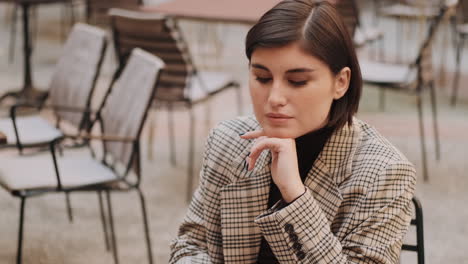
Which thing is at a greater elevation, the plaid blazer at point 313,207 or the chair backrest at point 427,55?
the plaid blazer at point 313,207

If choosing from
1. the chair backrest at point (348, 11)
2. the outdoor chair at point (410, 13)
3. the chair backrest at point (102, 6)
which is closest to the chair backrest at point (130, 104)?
the chair backrest at point (348, 11)

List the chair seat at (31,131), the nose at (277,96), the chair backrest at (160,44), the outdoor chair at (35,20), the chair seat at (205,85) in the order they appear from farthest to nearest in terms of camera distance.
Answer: the outdoor chair at (35,20)
the chair seat at (205,85)
the chair backrest at (160,44)
the chair seat at (31,131)
the nose at (277,96)

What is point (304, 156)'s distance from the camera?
5.17ft

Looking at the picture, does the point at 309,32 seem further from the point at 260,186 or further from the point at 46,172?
the point at 46,172

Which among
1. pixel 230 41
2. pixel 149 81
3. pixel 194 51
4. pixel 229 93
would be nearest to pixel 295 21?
pixel 149 81

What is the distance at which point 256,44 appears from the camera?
1433mm

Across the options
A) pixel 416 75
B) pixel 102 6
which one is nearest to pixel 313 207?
pixel 416 75

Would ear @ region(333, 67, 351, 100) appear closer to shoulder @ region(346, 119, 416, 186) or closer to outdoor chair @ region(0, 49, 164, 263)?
shoulder @ region(346, 119, 416, 186)

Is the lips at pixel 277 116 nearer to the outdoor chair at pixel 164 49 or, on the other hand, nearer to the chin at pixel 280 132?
the chin at pixel 280 132

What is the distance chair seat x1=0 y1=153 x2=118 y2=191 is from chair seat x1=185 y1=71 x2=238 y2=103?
1.01 m

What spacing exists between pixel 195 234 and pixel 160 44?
2327mm

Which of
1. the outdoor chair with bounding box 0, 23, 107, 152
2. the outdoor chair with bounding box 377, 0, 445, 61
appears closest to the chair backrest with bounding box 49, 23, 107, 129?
the outdoor chair with bounding box 0, 23, 107, 152

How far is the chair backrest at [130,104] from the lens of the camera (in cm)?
277

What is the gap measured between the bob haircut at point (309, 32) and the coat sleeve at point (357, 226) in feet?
0.79
